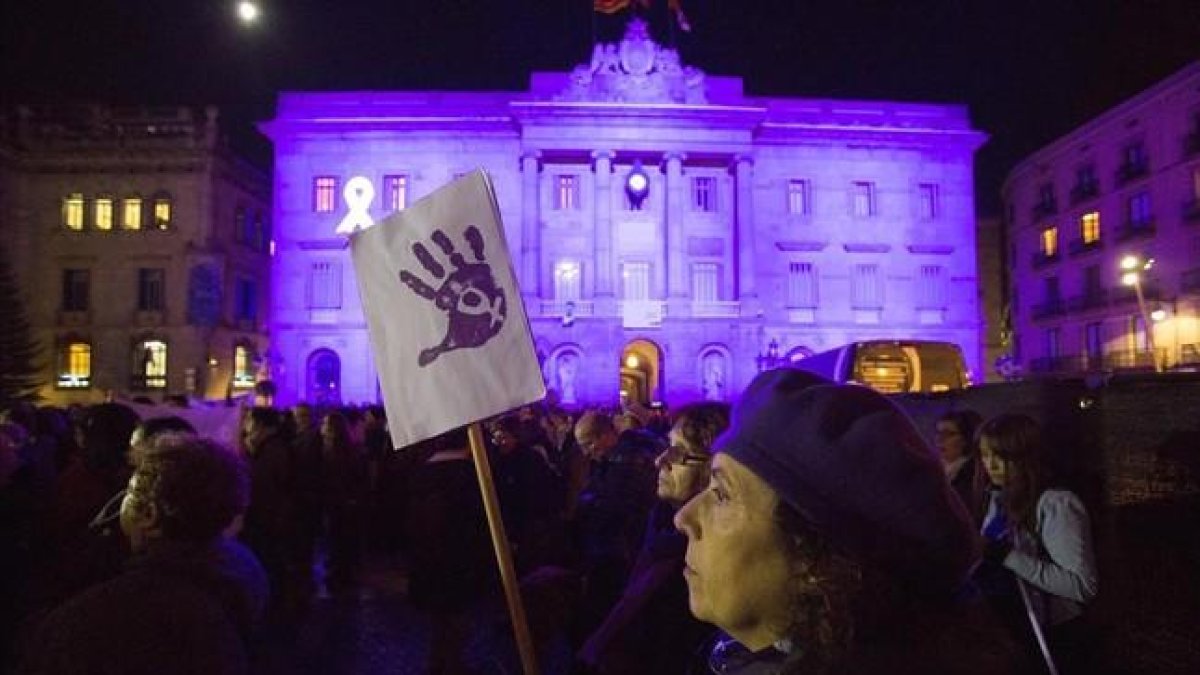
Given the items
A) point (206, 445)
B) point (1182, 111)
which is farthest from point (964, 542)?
point (1182, 111)

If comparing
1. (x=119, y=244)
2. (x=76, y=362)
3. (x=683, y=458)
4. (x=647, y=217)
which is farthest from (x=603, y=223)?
(x=683, y=458)

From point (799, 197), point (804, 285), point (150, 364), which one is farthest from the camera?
point (799, 197)

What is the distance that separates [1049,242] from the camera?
45031 millimetres

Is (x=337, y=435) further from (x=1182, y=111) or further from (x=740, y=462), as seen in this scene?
(x=1182, y=111)

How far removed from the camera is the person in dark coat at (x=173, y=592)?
2082 mm

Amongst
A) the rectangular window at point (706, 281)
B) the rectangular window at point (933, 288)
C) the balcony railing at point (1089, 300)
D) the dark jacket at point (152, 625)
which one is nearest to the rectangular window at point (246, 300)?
the rectangular window at point (706, 281)

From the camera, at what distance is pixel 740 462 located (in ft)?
4.37

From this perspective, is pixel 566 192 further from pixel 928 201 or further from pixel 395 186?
pixel 928 201

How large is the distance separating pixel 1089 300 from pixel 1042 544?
44.0 m

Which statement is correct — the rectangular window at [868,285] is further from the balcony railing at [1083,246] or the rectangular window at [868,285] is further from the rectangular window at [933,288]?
the balcony railing at [1083,246]

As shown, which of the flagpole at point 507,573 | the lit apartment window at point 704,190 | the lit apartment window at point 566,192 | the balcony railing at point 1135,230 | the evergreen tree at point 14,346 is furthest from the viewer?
the lit apartment window at point 704,190

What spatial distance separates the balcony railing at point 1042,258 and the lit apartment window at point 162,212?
45795 millimetres

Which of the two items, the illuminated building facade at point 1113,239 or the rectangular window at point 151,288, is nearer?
the illuminated building facade at point 1113,239

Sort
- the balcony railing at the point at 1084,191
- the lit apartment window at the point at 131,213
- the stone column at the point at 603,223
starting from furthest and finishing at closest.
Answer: the balcony railing at the point at 1084,191, the lit apartment window at the point at 131,213, the stone column at the point at 603,223
